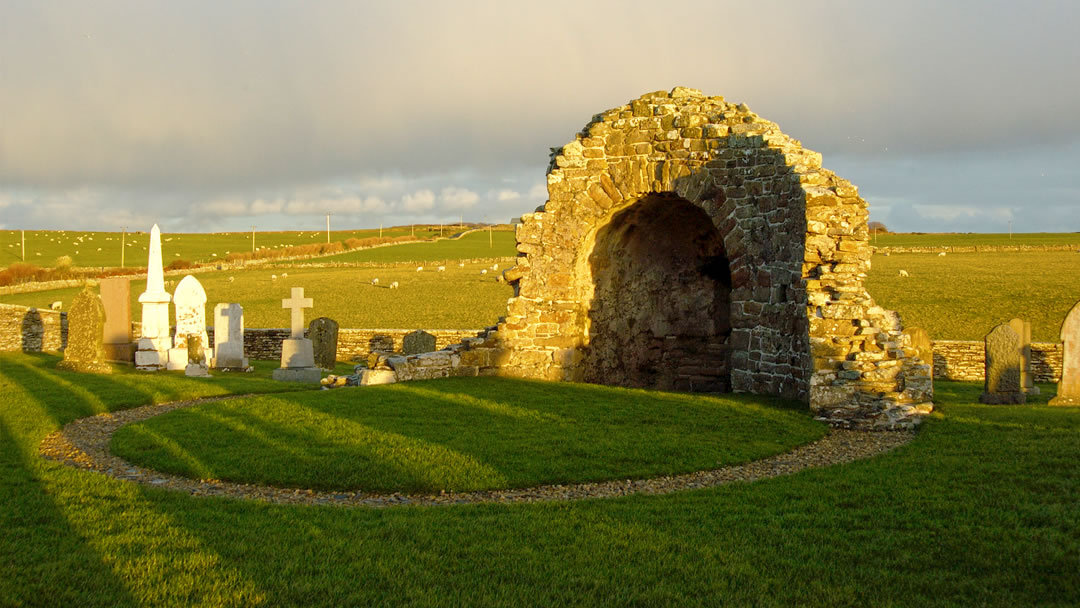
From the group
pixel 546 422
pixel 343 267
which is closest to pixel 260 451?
pixel 546 422

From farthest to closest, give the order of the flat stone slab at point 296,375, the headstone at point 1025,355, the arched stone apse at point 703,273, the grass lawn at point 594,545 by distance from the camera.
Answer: the flat stone slab at point 296,375 → the headstone at point 1025,355 → the arched stone apse at point 703,273 → the grass lawn at point 594,545

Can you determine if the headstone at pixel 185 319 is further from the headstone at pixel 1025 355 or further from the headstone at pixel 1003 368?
the headstone at pixel 1025 355

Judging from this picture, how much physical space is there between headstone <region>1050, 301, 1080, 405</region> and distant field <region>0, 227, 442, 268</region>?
68055 mm

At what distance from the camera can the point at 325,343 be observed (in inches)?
938

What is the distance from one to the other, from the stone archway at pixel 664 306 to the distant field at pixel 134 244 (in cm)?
6049

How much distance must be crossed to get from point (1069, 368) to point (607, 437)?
827cm

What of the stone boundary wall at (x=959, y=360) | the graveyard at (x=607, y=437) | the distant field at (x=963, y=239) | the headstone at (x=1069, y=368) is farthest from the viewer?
the distant field at (x=963, y=239)

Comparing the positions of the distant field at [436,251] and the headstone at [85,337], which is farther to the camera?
the distant field at [436,251]

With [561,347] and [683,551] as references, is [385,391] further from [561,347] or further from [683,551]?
[683,551]

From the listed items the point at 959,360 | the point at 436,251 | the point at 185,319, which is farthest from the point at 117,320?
the point at 436,251

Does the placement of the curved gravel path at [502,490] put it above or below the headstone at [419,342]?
below

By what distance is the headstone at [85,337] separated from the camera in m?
19.7

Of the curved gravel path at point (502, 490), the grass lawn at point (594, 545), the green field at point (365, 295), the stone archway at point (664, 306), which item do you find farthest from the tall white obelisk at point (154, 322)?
the grass lawn at point (594, 545)

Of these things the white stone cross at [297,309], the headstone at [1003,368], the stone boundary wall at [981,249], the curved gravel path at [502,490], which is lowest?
the curved gravel path at [502,490]
